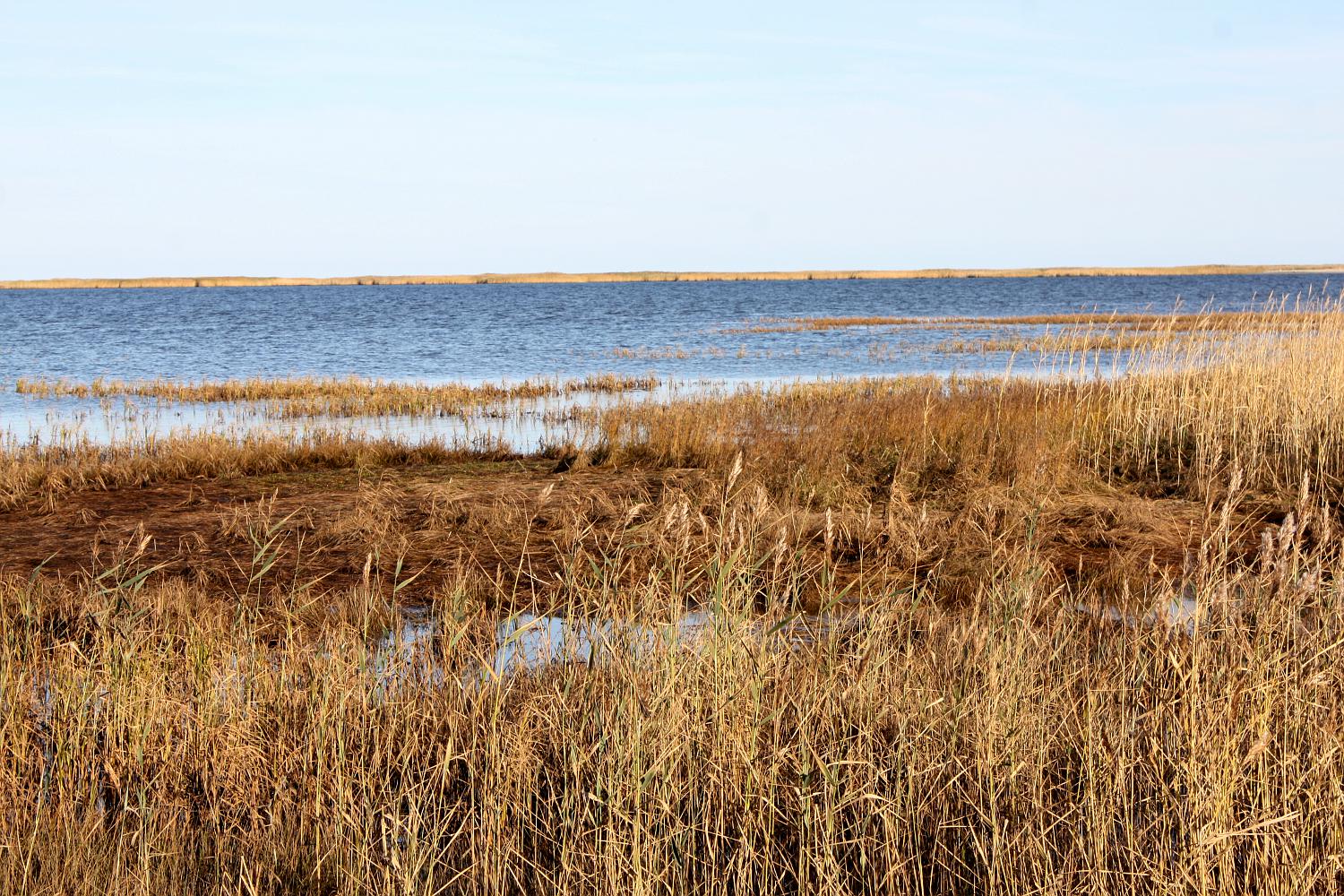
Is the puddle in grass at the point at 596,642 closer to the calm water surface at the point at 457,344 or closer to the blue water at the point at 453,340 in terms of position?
the blue water at the point at 453,340

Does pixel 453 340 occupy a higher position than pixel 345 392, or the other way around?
pixel 453 340

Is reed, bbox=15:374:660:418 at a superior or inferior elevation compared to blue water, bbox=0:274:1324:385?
inferior

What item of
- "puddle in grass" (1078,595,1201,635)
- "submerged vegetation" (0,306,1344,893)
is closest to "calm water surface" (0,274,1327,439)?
"puddle in grass" (1078,595,1201,635)

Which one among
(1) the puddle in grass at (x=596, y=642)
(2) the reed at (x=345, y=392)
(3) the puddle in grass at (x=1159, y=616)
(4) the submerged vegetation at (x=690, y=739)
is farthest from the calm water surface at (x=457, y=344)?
(1) the puddle in grass at (x=596, y=642)

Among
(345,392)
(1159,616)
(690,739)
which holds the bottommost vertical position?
(345,392)

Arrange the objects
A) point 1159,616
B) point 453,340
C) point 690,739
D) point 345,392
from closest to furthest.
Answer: point 690,739
point 1159,616
point 345,392
point 453,340

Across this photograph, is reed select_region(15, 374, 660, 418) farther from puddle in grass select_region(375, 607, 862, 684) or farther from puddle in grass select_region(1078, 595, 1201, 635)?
puddle in grass select_region(375, 607, 862, 684)

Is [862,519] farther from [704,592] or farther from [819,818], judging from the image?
[819,818]

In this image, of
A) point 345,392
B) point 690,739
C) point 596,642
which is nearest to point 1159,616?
point 690,739

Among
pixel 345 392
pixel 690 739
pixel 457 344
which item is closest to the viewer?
pixel 690 739

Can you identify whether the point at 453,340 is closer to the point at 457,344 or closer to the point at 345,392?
the point at 457,344

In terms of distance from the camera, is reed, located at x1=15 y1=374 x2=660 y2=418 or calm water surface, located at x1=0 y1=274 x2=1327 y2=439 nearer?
reed, located at x1=15 y1=374 x2=660 y2=418

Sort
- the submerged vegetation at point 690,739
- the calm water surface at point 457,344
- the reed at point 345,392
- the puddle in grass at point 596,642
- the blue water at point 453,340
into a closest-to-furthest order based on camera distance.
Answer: the submerged vegetation at point 690,739, the puddle in grass at point 596,642, the reed at point 345,392, the calm water surface at point 457,344, the blue water at point 453,340

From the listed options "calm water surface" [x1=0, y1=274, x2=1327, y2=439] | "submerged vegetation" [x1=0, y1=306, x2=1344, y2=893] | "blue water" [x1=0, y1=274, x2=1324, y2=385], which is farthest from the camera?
"blue water" [x1=0, y1=274, x2=1324, y2=385]
